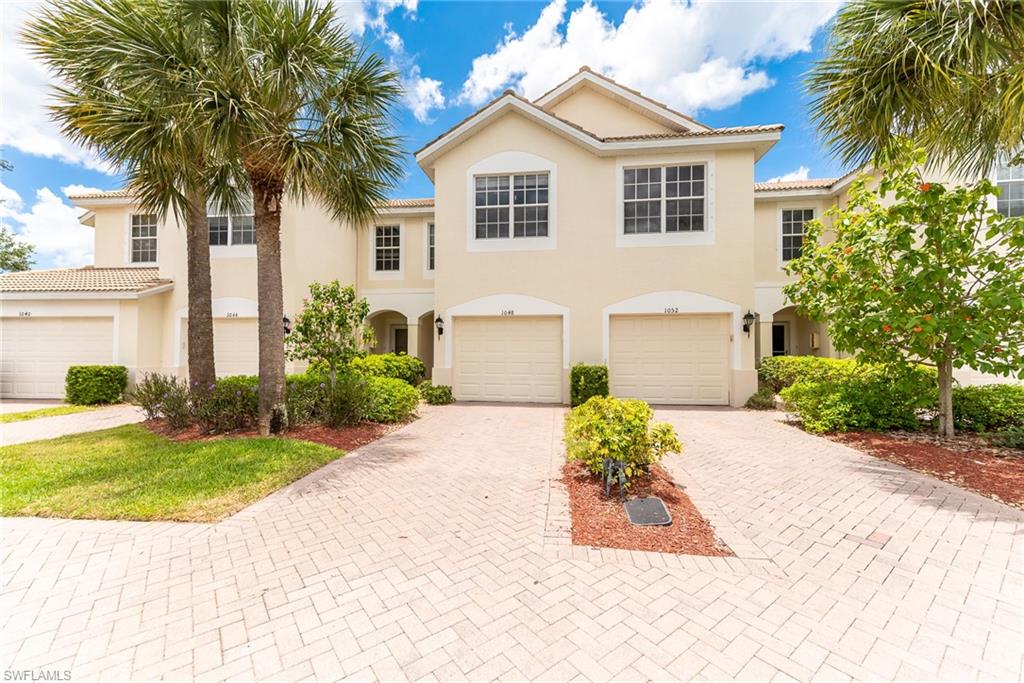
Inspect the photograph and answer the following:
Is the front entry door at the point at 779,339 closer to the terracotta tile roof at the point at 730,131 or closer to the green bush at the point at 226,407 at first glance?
the terracotta tile roof at the point at 730,131

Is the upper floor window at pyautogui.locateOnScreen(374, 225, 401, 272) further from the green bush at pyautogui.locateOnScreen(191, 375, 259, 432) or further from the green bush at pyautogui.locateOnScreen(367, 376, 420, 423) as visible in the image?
the green bush at pyautogui.locateOnScreen(191, 375, 259, 432)

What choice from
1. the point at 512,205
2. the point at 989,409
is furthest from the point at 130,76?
the point at 989,409

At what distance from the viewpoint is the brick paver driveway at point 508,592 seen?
2.44 meters

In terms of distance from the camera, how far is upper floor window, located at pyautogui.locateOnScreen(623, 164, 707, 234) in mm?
11891

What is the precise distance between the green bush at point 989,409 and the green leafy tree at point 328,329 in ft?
40.2

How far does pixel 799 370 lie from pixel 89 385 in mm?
21763

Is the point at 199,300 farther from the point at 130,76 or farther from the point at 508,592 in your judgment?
the point at 508,592

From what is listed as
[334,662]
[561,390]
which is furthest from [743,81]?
[334,662]

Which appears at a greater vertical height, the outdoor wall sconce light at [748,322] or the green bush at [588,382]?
the outdoor wall sconce light at [748,322]

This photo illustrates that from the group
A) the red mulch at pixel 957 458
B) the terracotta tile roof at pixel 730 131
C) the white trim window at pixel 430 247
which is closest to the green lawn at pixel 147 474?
the red mulch at pixel 957 458

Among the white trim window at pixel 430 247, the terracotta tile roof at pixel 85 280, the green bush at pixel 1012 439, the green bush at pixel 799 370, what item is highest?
the white trim window at pixel 430 247

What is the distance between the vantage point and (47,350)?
13281 mm

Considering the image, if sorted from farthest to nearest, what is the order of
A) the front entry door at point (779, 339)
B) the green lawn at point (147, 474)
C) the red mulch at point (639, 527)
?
the front entry door at point (779, 339)
the green lawn at point (147, 474)
the red mulch at point (639, 527)

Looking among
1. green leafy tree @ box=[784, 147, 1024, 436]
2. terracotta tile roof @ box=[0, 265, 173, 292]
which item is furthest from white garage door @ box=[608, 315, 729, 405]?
terracotta tile roof @ box=[0, 265, 173, 292]
